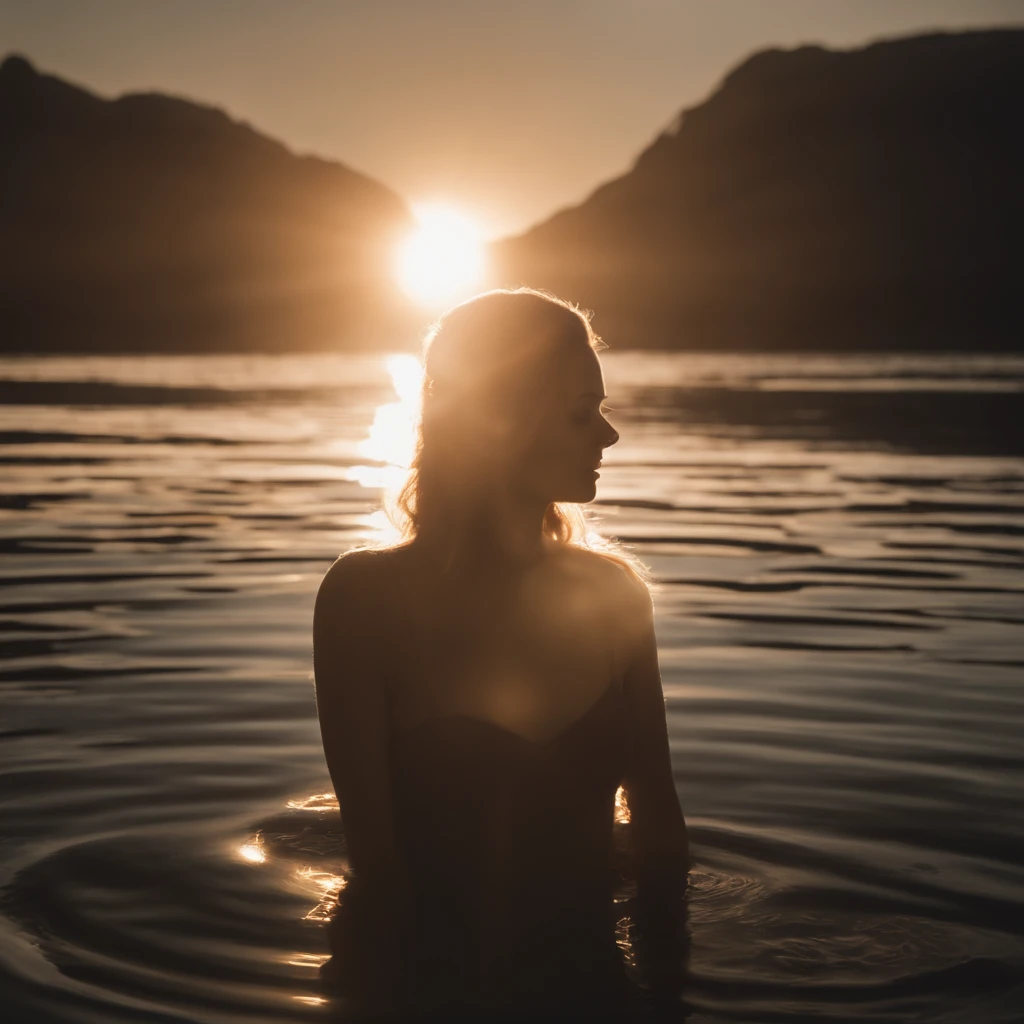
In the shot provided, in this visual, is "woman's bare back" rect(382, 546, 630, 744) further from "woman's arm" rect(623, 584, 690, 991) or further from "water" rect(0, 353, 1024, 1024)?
"water" rect(0, 353, 1024, 1024)

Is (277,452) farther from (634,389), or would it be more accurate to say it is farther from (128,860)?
(634,389)

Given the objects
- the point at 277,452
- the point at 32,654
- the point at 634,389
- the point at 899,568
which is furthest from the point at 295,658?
the point at 634,389

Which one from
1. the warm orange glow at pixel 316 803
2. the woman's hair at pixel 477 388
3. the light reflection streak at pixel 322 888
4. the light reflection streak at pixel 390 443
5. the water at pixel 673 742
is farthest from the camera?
the warm orange glow at pixel 316 803

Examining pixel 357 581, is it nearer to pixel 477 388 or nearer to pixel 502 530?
pixel 502 530

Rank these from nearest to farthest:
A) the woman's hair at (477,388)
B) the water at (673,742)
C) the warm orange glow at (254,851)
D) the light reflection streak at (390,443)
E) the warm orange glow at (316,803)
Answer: the woman's hair at (477,388) < the light reflection streak at (390,443) < the water at (673,742) < the warm orange glow at (254,851) < the warm orange glow at (316,803)

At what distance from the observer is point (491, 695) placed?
441cm

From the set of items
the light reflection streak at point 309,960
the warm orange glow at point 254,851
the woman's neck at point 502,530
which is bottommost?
the warm orange glow at point 254,851

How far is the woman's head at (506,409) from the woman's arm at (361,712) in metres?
0.30

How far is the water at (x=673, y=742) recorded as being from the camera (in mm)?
4758

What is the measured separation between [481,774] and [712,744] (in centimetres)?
359

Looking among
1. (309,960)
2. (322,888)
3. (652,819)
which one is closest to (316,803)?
(322,888)

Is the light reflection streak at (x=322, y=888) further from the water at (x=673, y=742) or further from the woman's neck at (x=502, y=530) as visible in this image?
the woman's neck at (x=502, y=530)

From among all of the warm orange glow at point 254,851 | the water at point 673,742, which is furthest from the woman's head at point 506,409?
the warm orange glow at point 254,851

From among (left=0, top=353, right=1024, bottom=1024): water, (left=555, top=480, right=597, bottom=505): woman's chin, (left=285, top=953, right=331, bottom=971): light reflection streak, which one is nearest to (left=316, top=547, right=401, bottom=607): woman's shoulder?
(left=555, top=480, right=597, bottom=505): woman's chin
